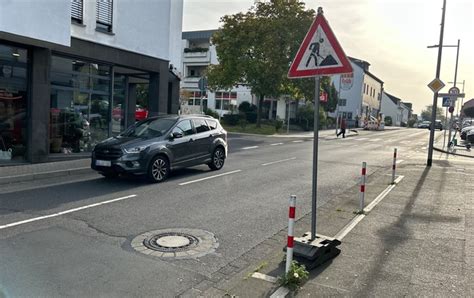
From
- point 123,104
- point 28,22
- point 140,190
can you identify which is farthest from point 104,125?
point 140,190

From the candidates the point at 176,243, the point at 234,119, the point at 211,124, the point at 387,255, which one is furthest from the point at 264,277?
the point at 234,119

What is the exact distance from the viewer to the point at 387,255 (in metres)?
5.19

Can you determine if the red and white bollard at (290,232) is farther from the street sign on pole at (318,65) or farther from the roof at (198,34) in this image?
the roof at (198,34)

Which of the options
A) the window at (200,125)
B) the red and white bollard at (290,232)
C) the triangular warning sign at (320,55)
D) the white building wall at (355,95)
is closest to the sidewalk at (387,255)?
the red and white bollard at (290,232)

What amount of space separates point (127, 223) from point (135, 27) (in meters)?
10.9

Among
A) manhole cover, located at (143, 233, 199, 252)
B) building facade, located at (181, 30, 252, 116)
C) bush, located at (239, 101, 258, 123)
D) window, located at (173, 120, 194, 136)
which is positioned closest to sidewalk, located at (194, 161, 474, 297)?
manhole cover, located at (143, 233, 199, 252)

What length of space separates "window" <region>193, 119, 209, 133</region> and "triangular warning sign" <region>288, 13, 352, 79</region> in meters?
6.62

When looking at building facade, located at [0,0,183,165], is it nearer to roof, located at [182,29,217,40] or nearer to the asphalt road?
the asphalt road

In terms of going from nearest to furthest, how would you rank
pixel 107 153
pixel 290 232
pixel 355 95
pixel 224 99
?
1. pixel 290 232
2. pixel 107 153
3. pixel 224 99
4. pixel 355 95

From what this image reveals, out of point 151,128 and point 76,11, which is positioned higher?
point 76,11

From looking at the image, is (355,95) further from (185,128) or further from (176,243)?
(176,243)

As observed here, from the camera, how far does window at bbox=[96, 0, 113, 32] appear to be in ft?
45.5

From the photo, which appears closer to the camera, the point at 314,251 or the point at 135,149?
the point at 314,251

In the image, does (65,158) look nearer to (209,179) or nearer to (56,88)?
(56,88)
